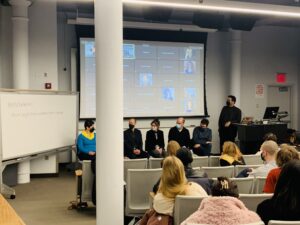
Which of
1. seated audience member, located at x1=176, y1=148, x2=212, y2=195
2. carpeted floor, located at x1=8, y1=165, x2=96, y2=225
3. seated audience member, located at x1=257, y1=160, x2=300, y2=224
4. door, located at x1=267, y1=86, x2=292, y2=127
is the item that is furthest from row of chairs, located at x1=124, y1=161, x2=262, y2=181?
door, located at x1=267, y1=86, x2=292, y2=127

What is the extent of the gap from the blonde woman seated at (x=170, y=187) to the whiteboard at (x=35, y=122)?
4.06 metres

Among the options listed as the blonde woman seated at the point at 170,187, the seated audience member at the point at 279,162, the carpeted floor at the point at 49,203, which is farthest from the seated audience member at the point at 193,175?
the carpeted floor at the point at 49,203

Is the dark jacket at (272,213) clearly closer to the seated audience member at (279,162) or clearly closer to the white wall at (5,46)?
the seated audience member at (279,162)

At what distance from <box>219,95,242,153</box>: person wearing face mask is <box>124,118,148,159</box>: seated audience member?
8.40 ft

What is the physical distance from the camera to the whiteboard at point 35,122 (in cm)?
654

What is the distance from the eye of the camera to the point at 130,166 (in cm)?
550

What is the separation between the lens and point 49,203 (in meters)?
6.10

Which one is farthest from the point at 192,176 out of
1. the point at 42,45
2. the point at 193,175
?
the point at 42,45

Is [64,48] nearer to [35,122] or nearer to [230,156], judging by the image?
[35,122]

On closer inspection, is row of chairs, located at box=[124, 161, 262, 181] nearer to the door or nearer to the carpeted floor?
the carpeted floor

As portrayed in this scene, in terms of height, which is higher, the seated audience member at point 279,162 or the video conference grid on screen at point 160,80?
the video conference grid on screen at point 160,80

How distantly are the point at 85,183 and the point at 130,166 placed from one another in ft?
2.17

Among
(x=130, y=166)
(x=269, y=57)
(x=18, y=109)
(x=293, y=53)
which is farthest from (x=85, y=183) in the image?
(x=293, y=53)

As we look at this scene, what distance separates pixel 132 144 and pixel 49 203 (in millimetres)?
2227
